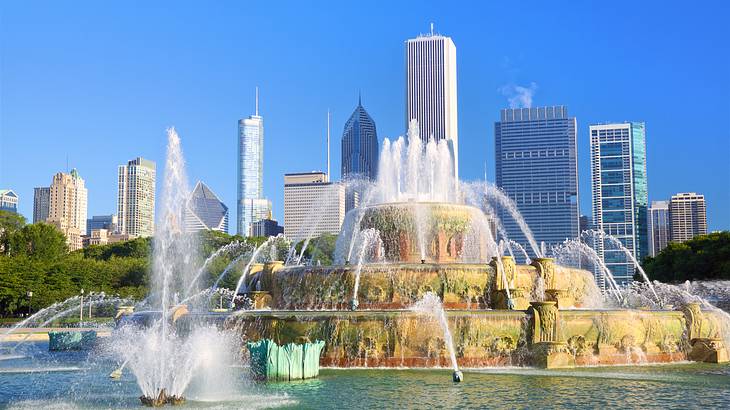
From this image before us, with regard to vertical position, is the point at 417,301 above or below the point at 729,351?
above

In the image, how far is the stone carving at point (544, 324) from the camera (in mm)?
23922

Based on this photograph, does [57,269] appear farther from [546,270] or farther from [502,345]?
[502,345]

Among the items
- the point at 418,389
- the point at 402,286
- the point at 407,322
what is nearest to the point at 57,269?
the point at 402,286

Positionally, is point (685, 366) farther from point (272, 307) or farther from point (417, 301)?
point (272, 307)

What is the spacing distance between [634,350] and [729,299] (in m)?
35.6

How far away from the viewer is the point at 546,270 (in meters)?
29.7

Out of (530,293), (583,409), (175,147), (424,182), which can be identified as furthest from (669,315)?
(424,182)

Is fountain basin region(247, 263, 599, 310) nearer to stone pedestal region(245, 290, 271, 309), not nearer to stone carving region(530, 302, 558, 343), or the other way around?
stone pedestal region(245, 290, 271, 309)

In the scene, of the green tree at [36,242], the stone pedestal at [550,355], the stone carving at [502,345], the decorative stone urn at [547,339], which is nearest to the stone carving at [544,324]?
the decorative stone urn at [547,339]

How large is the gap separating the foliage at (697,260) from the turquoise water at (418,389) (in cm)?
5045

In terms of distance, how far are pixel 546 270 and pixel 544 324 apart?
6.00 meters

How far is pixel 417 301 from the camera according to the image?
89.6ft

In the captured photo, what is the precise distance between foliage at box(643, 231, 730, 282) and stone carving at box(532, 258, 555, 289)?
148 feet

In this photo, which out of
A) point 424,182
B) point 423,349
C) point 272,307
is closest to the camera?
point 423,349
